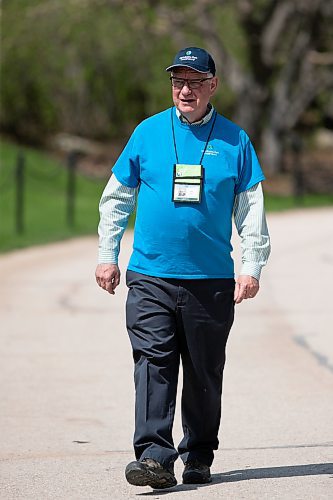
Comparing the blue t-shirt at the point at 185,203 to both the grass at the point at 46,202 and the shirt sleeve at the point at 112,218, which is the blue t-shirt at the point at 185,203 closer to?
the shirt sleeve at the point at 112,218

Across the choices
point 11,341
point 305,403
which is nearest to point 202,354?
point 305,403

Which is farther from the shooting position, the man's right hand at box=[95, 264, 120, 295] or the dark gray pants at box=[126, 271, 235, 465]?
the man's right hand at box=[95, 264, 120, 295]

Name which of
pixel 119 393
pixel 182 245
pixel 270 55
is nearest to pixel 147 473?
pixel 182 245

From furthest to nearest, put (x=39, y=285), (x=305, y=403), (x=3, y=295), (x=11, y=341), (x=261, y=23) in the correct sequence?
(x=261, y=23) → (x=39, y=285) → (x=3, y=295) → (x=11, y=341) → (x=305, y=403)

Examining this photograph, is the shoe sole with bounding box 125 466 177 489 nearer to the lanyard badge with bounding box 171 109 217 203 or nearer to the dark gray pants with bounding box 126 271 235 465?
the dark gray pants with bounding box 126 271 235 465

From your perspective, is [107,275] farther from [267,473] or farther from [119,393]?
[119,393]

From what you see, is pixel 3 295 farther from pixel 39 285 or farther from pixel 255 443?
pixel 255 443

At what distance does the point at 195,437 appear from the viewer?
19.4ft

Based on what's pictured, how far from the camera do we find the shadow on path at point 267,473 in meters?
5.92

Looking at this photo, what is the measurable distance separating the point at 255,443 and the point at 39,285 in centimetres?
738

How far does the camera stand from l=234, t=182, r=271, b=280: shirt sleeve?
18.9ft

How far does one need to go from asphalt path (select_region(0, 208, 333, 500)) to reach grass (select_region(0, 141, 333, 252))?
4876 millimetres

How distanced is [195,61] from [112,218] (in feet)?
2.57

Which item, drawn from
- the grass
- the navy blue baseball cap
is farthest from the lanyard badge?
the grass
